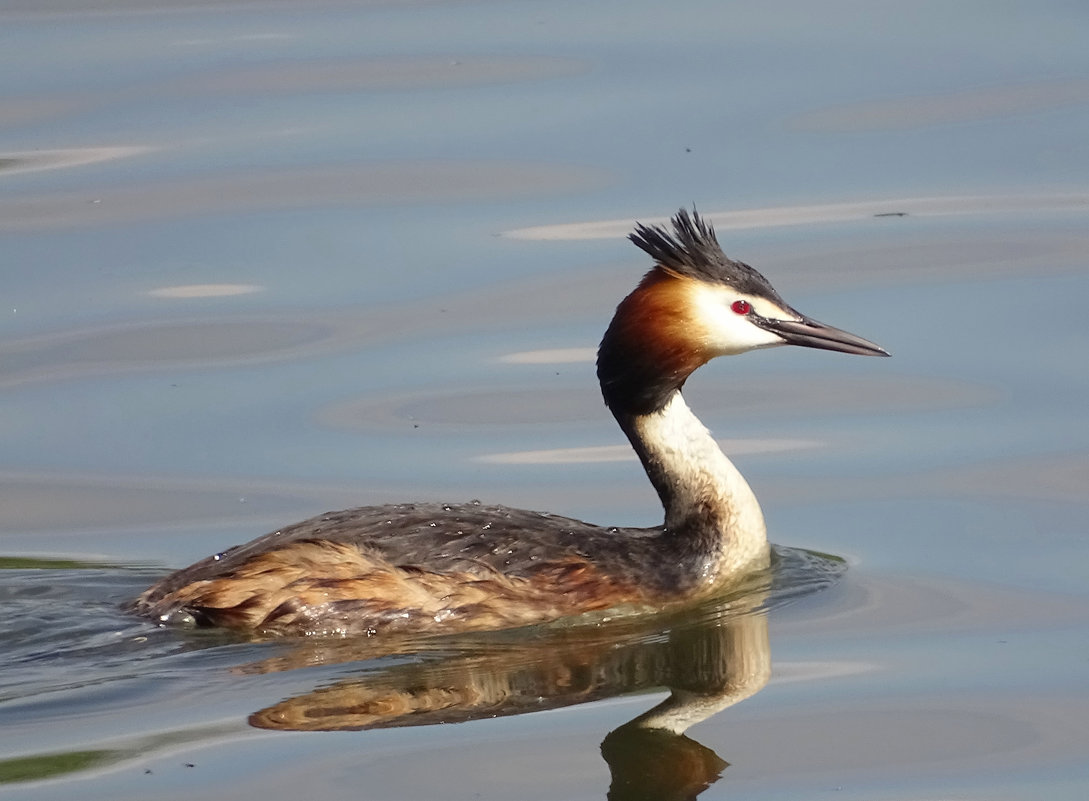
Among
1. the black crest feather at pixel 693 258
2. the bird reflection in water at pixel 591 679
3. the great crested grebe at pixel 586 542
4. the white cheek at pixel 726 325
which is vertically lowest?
the bird reflection in water at pixel 591 679

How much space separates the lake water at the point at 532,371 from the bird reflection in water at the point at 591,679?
0.08ft

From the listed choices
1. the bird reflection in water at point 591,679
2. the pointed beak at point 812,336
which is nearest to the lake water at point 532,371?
the bird reflection in water at point 591,679

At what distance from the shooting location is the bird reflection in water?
7.15m

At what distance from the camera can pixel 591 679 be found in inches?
310

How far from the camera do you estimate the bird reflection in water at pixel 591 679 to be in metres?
7.15

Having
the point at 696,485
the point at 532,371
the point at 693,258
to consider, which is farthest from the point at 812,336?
the point at 532,371

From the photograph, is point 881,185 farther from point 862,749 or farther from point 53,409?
point 862,749

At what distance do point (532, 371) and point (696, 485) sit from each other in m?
2.32

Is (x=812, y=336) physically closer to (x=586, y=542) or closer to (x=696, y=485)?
(x=696, y=485)

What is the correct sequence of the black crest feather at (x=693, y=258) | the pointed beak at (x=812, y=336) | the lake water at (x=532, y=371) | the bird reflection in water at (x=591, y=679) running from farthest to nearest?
the pointed beak at (x=812, y=336) < the black crest feather at (x=693, y=258) < the lake water at (x=532, y=371) < the bird reflection in water at (x=591, y=679)

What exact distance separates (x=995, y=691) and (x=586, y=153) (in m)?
7.01

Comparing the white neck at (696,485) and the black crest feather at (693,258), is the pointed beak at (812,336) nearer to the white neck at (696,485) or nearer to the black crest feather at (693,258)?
the black crest feather at (693,258)

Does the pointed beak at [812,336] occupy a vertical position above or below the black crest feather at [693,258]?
below

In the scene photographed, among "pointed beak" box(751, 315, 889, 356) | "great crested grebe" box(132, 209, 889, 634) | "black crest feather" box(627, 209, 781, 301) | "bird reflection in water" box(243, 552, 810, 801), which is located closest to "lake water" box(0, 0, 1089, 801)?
"bird reflection in water" box(243, 552, 810, 801)
